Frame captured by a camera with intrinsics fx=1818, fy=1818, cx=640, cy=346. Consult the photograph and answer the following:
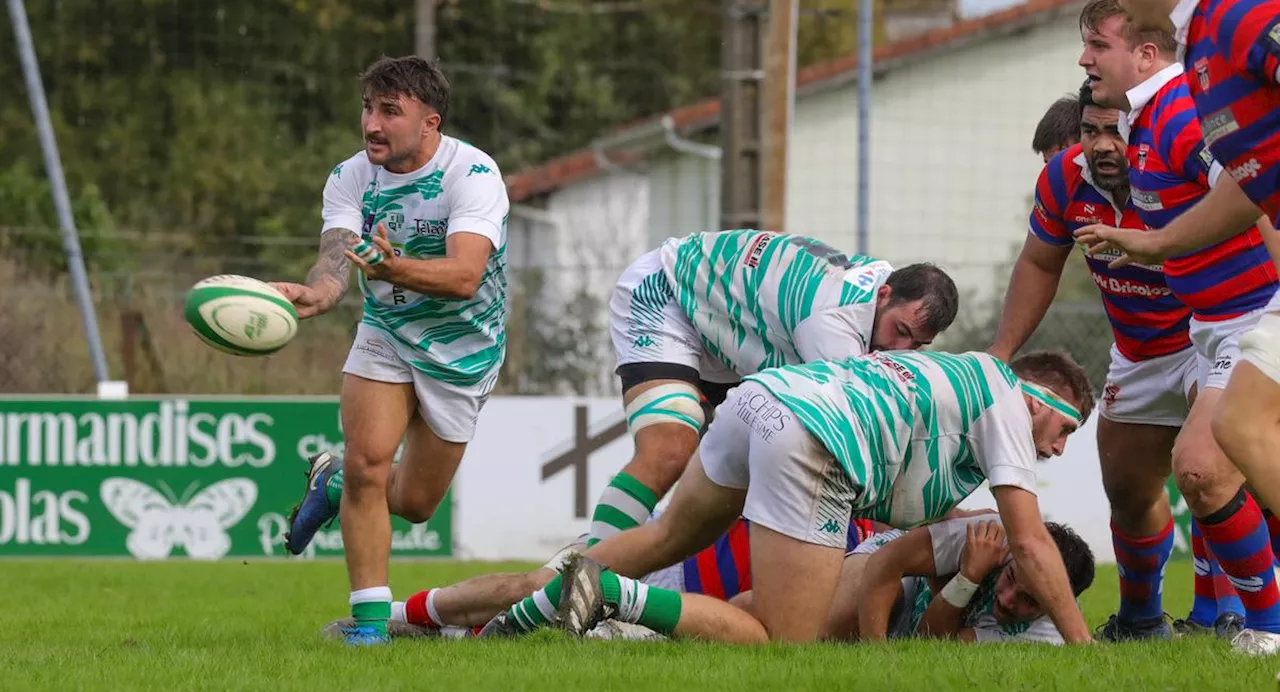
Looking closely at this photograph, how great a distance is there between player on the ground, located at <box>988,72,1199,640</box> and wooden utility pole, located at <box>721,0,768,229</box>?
579 centimetres

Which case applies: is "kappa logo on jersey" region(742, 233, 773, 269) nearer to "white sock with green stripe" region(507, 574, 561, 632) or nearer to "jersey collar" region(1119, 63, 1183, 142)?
"jersey collar" region(1119, 63, 1183, 142)

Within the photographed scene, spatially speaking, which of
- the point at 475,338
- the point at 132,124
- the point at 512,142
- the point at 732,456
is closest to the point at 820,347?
the point at 732,456

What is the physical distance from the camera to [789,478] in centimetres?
607

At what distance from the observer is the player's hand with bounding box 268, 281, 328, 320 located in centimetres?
625

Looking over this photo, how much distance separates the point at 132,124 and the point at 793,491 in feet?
69.9

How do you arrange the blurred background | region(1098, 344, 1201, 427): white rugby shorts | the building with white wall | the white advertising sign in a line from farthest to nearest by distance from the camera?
1. the building with white wall
2. the blurred background
3. the white advertising sign
4. region(1098, 344, 1201, 427): white rugby shorts

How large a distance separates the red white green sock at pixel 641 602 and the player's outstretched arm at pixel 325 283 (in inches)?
55.6

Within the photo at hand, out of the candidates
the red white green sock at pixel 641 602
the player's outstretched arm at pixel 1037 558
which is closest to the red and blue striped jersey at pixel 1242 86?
the player's outstretched arm at pixel 1037 558

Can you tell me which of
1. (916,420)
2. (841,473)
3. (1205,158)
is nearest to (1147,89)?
(1205,158)

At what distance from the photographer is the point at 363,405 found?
6734 millimetres

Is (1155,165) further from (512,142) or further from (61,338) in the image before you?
(512,142)

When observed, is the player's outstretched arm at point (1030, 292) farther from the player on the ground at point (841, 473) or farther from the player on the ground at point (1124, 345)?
the player on the ground at point (841, 473)

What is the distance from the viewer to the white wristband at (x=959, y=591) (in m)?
6.43

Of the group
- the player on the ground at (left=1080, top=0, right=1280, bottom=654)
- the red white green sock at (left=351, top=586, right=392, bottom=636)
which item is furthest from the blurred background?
the red white green sock at (left=351, top=586, right=392, bottom=636)
